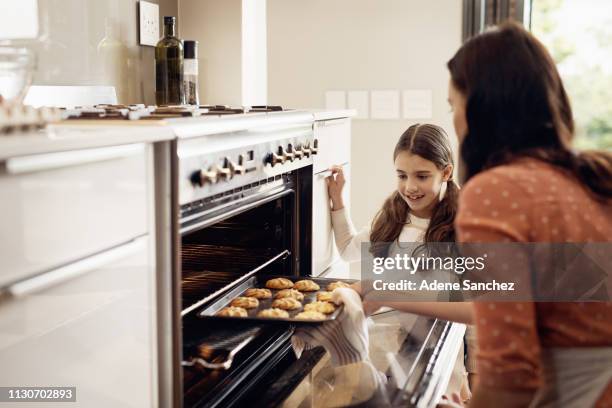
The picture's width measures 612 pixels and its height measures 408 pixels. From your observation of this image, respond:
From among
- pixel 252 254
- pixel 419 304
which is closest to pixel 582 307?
pixel 419 304

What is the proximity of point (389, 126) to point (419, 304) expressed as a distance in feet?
5.77

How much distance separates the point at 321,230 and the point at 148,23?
0.82 metres

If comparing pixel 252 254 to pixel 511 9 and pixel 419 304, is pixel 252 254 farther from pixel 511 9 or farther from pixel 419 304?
pixel 511 9

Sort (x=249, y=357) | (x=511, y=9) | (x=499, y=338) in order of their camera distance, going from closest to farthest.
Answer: (x=499, y=338)
(x=249, y=357)
(x=511, y=9)

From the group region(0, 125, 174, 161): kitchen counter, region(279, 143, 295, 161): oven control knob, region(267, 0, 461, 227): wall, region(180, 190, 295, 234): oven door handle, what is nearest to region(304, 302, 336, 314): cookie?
region(180, 190, 295, 234): oven door handle

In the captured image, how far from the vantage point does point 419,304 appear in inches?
70.8

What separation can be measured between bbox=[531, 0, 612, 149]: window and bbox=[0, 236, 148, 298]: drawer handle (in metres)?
2.57

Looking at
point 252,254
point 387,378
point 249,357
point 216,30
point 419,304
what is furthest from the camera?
point 216,30

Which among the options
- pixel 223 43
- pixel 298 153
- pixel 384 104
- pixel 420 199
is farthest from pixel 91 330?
pixel 384 104

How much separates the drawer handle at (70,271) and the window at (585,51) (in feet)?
8.43

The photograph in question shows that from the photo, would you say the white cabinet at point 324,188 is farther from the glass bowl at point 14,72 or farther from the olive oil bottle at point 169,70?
the glass bowl at point 14,72

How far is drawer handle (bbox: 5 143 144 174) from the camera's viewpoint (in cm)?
91

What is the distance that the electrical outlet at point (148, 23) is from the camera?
7.57 ft

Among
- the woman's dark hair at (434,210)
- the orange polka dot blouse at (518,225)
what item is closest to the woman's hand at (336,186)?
the woman's dark hair at (434,210)
